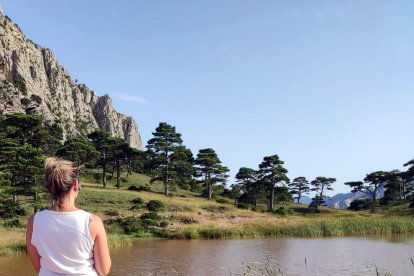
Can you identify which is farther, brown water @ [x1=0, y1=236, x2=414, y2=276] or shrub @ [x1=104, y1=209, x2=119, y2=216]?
shrub @ [x1=104, y1=209, x2=119, y2=216]

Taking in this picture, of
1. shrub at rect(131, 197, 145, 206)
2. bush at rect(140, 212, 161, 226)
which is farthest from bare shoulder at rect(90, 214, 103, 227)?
shrub at rect(131, 197, 145, 206)

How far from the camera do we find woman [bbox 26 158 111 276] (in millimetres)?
2957

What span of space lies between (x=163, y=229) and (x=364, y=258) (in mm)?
20747

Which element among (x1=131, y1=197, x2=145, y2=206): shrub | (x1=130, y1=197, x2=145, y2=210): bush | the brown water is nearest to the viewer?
the brown water

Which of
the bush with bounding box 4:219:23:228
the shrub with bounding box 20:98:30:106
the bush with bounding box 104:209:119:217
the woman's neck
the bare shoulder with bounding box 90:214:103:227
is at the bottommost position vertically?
the bush with bounding box 4:219:23:228

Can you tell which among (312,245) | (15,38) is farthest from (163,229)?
(15,38)

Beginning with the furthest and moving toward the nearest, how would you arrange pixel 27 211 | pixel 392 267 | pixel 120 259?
pixel 27 211, pixel 120 259, pixel 392 267

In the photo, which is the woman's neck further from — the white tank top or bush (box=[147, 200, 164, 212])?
bush (box=[147, 200, 164, 212])

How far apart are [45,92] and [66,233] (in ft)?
374

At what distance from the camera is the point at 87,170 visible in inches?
2719

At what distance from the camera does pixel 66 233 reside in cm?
298

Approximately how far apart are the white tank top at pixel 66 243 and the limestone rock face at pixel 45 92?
252 feet

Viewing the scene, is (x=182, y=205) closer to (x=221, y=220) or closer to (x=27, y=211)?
(x=221, y=220)

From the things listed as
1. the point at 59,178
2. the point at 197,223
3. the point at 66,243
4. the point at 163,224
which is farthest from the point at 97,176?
the point at 59,178
